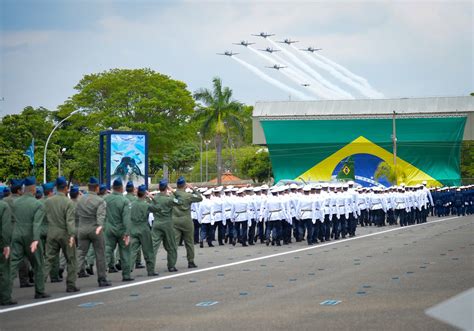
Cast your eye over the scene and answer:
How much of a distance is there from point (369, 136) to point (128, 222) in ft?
210

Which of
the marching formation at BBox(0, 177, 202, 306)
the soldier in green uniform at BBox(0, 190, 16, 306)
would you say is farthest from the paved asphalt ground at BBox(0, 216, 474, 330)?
the marching formation at BBox(0, 177, 202, 306)

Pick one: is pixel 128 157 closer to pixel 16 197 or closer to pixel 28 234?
pixel 16 197

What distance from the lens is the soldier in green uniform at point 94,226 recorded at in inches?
656

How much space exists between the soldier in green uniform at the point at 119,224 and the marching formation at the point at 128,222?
19 millimetres

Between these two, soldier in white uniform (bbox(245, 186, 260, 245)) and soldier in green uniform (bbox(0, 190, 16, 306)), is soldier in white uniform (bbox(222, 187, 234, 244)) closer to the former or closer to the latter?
soldier in white uniform (bbox(245, 186, 260, 245))

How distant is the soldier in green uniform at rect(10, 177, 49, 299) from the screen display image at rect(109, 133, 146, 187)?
15.0 meters

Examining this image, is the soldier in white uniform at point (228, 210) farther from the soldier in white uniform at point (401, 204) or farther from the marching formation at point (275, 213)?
the soldier in white uniform at point (401, 204)

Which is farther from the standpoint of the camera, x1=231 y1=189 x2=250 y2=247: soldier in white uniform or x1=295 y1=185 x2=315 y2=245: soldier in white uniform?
x1=231 y1=189 x2=250 y2=247: soldier in white uniform

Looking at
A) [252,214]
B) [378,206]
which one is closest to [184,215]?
[252,214]

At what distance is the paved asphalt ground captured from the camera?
1170 cm

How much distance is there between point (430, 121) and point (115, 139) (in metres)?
52.3

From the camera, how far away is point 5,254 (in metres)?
14.0

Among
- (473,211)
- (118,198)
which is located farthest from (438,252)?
(473,211)

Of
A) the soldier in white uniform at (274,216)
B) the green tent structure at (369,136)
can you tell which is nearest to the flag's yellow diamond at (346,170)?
the green tent structure at (369,136)
